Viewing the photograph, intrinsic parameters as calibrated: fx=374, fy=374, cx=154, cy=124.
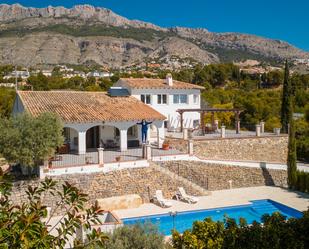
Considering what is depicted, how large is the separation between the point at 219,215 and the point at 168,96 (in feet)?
56.3

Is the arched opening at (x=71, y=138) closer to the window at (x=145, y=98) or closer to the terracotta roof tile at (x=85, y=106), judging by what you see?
A: the terracotta roof tile at (x=85, y=106)

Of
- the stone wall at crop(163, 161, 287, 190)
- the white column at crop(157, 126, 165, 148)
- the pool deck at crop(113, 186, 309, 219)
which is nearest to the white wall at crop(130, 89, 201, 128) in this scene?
the white column at crop(157, 126, 165, 148)

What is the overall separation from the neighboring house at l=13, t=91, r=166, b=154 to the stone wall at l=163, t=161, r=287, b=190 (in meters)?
3.98

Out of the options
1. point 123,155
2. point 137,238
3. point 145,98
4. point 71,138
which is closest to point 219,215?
point 123,155

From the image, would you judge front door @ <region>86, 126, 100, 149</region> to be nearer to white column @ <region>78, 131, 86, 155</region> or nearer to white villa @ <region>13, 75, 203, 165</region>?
white villa @ <region>13, 75, 203, 165</region>

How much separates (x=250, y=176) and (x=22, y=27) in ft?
534

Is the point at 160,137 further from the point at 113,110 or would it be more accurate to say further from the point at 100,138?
the point at 100,138

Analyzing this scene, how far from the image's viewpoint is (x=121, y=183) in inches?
911

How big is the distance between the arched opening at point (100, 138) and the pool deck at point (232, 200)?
8.27 m

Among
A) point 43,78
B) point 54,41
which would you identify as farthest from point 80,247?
point 54,41

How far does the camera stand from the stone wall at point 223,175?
26062mm

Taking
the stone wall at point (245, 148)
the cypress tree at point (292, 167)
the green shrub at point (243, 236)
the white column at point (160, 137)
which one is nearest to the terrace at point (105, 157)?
the white column at point (160, 137)

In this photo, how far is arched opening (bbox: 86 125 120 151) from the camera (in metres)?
29.6

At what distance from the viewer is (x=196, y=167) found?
86.4 ft
